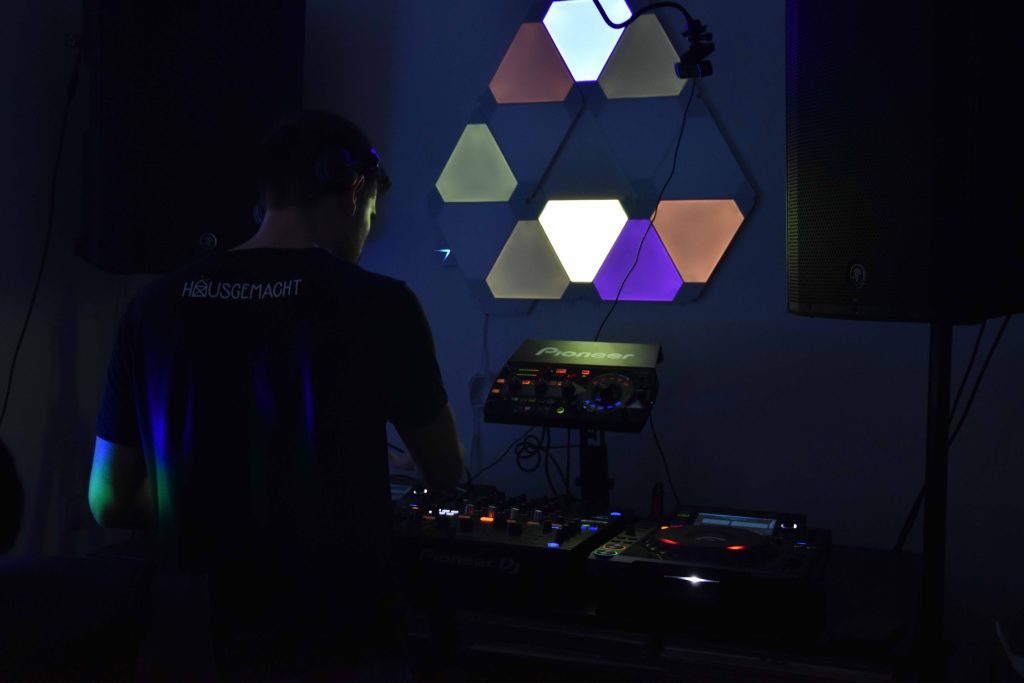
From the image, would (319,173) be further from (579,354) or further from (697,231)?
(697,231)

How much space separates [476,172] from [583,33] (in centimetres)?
42

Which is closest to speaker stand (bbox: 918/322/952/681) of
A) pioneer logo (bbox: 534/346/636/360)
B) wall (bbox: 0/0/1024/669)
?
wall (bbox: 0/0/1024/669)

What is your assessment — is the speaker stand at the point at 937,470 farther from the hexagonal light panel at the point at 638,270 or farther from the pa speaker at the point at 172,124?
the pa speaker at the point at 172,124

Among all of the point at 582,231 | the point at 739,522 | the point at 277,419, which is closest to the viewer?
the point at 277,419

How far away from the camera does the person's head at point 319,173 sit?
1513 mm

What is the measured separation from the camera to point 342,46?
2.65 m

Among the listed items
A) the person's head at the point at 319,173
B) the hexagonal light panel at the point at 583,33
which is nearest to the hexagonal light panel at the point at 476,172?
the hexagonal light panel at the point at 583,33

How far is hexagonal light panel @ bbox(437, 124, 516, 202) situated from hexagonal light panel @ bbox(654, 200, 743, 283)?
0.40 m

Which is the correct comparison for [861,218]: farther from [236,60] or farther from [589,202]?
[236,60]

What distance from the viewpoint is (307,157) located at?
1.54 m

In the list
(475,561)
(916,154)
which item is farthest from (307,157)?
(916,154)

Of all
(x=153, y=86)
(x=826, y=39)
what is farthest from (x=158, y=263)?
(x=826, y=39)

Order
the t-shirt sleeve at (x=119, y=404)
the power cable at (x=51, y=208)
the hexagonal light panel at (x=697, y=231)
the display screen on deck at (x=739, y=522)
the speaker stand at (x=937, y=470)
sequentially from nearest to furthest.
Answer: the t-shirt sleeve at (x=119, y=404) < the speaker stand at (x=937, y=470) < the display screen on deck at (x=739, y=522) < the hexagonal light panel at (x=697, y=231) < the power cable at (x=51, y=208)

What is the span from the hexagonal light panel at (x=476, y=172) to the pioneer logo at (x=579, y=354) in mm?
478
